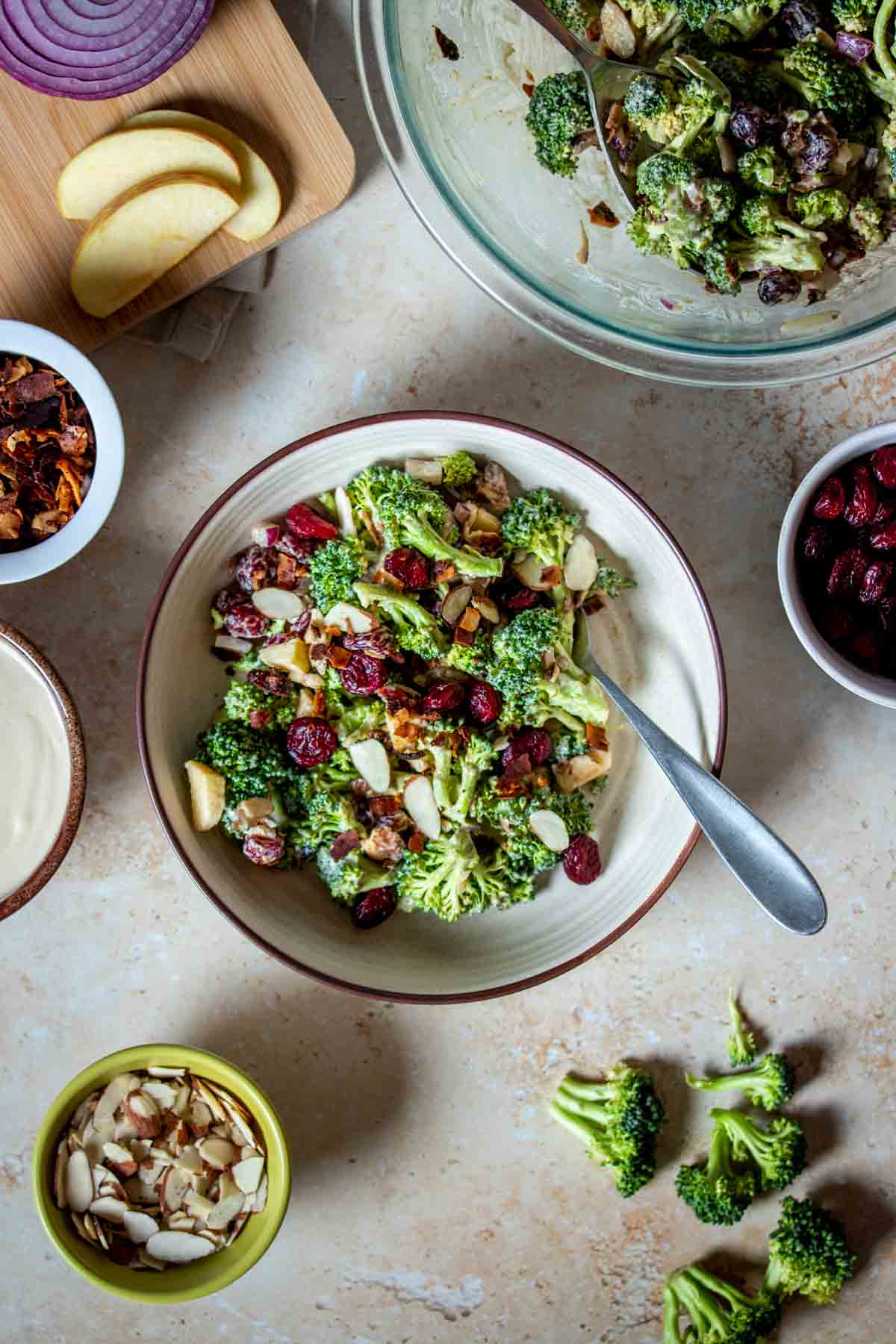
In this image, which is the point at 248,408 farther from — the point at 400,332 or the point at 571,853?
the point at 571,853

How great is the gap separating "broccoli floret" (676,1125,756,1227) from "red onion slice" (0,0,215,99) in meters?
2.36

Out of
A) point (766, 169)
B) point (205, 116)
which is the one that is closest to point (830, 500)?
point (766, 169)

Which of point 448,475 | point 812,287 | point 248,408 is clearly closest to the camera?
point 812,287

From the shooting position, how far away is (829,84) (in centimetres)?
169

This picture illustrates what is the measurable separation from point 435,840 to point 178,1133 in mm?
775

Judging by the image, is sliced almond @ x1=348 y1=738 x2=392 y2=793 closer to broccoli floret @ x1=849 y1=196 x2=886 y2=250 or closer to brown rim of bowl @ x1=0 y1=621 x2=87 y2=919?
brown rim of bowl @ x1=0 y1=621 x2=87 y2=919

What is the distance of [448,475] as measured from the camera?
207cm

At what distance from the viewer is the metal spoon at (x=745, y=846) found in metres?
1.99

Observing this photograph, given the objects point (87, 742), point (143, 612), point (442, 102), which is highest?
point (442, 102)

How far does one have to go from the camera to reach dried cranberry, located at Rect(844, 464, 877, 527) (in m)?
2.04

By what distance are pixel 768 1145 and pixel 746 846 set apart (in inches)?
29.7

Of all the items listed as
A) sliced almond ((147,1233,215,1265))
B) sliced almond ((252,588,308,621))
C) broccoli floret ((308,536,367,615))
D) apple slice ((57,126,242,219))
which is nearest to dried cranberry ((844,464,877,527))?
broccoli floret ((308,536,367,615))

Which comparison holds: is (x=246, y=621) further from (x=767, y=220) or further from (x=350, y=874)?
(x=767, y=220)

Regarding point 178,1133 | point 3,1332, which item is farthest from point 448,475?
point 3,1332
